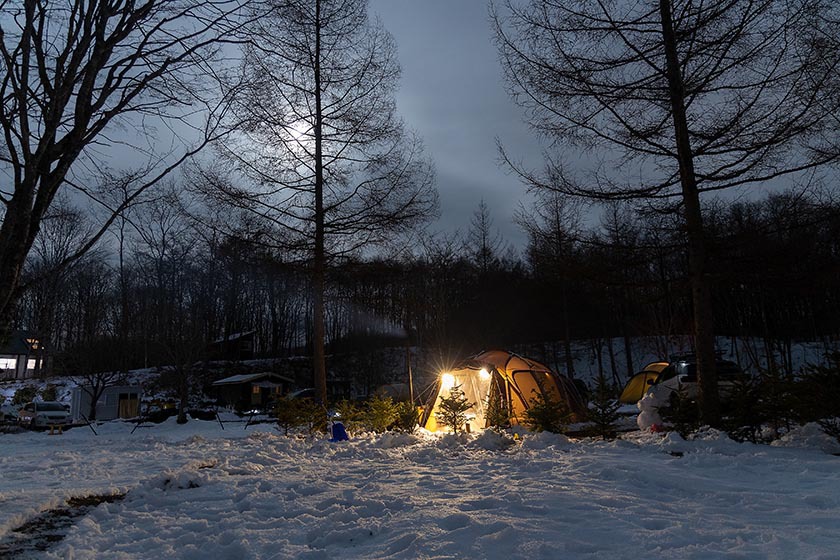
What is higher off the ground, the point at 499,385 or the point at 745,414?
the point at 499,385

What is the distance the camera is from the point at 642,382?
20.3m

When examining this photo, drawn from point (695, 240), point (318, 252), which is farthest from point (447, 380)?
point (695, 240)

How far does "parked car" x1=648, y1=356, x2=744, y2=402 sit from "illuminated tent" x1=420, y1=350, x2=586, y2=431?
87.8 inches

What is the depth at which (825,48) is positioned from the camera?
7762mm

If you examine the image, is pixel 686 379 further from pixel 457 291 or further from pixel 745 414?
Answer: pixel 457 291

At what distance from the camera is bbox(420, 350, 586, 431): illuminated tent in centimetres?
1158

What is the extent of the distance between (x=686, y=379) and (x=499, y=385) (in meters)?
5.43

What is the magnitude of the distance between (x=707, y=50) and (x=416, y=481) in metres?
7.91

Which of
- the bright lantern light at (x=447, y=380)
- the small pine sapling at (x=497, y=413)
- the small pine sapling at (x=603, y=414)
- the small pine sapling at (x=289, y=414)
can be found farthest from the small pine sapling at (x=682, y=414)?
the small pine sapling at (x=289, y=414)

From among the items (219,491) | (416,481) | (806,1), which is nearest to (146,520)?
(219,491)

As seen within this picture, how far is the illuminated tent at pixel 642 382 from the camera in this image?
63.9 ft

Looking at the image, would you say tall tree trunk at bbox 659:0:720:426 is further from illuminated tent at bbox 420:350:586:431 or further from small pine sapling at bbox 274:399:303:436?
small pine sapling at bbox 274:399:303:436

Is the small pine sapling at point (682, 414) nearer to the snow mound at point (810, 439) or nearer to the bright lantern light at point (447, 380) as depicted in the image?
the snow mound at point (810, 439)

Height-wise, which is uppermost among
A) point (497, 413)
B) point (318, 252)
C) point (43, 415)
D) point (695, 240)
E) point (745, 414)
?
point (318, 252)
